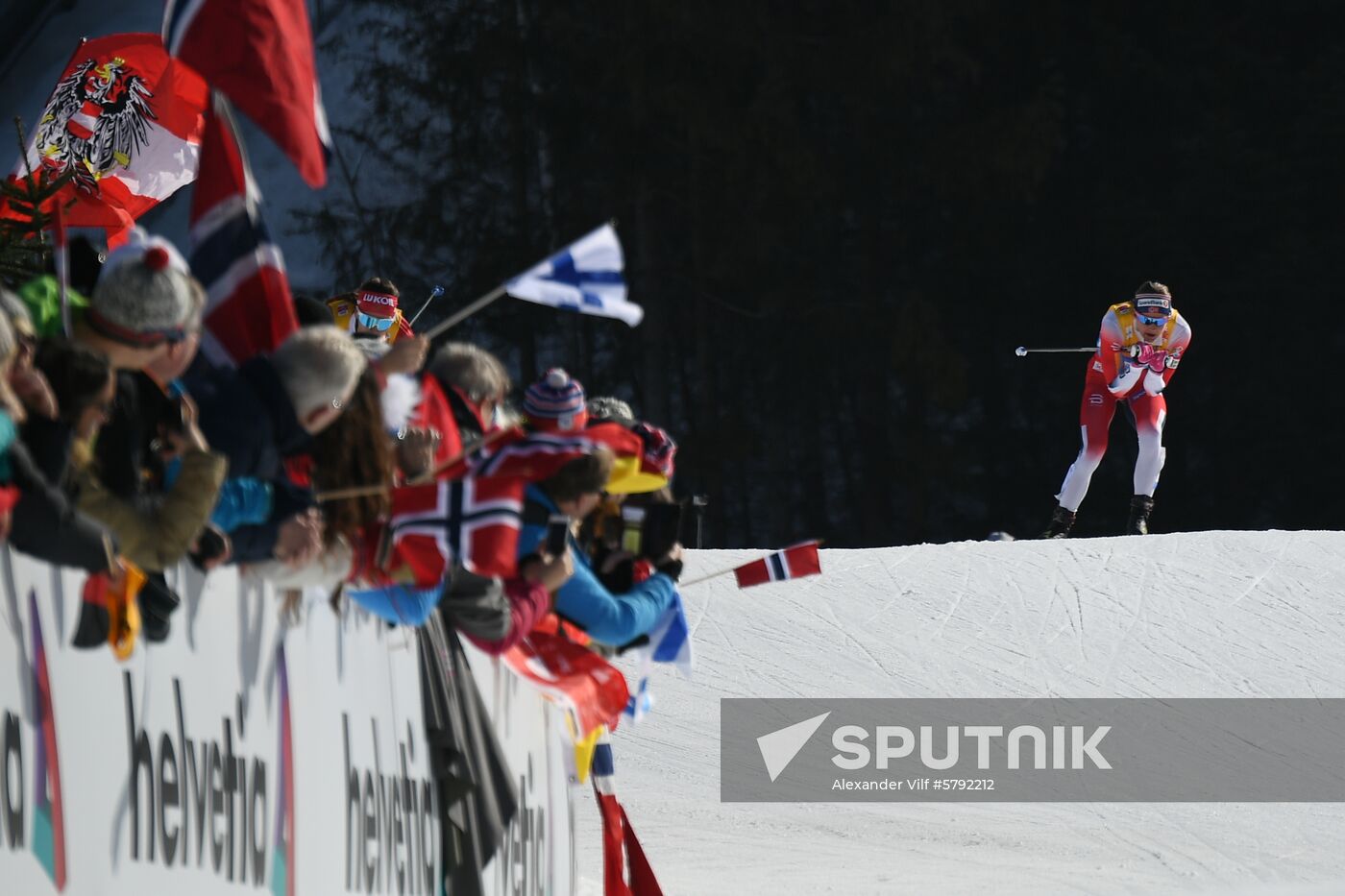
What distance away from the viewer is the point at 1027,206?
21.2 m

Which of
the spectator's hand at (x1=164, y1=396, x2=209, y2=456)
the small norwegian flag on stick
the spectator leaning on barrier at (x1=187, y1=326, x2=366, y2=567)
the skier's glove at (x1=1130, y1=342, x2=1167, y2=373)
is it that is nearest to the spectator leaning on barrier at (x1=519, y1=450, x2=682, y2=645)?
the small norwegian flag on stick

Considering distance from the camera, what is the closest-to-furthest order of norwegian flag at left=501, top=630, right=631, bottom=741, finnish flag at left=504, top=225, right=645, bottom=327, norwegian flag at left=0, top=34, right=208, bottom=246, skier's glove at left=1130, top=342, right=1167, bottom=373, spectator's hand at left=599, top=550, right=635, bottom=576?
1. finnish flag at left=504, top=225, right=645, bottom=327
2. norwegian flag at left=501, top=630, right=631, bottom=741
3. spectator's hand at left=599, top=550, right=635, bottom=576
4. norwegian flag at left=0, top=34, right=208, bottom=246
5. skier's glove at left=1130, top=342, right=1167, bottom=373

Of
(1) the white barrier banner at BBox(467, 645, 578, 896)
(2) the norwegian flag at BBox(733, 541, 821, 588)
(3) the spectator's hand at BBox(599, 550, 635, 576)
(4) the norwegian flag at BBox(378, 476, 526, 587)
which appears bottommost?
(1) the white barrier banner at BBox(467, 645, 578, 896)

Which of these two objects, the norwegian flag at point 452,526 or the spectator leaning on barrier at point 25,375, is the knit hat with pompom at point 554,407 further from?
the spectator leaning on barrier at point 25,375

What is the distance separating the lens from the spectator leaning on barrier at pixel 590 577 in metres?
3.63

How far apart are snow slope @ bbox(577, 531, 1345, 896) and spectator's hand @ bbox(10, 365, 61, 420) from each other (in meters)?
4.00

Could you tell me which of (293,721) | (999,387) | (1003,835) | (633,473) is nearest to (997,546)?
(1003,835)

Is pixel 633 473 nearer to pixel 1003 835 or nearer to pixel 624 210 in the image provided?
pixel 1003 835

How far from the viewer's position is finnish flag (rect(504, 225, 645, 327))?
4102 millimetres

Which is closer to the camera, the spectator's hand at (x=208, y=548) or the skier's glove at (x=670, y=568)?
the spectator's hand at (x=208, y=548)

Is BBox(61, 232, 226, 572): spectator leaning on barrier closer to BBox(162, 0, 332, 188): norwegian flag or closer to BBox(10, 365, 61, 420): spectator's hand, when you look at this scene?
BBox(10, 365, 61, 420): spectator's hand

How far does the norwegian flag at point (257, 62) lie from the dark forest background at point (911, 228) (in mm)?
16324

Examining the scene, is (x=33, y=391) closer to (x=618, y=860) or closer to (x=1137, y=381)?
(x=618, y=860)

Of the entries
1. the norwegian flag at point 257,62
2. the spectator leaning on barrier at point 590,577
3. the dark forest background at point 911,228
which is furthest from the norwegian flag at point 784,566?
the dark forest background at point 911,228
